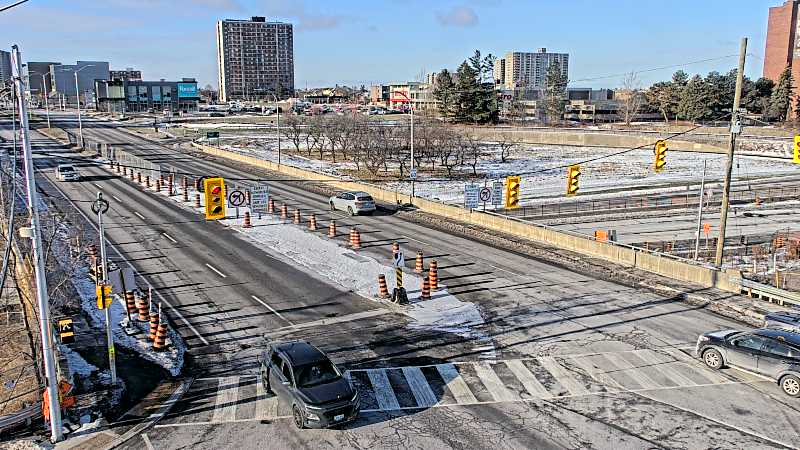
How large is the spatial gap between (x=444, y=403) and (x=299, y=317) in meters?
7.90

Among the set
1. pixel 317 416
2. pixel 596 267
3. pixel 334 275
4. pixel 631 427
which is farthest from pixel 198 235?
pixel 631 427

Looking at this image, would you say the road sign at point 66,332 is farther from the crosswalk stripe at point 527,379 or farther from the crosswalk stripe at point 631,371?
the crosswalk stripe at point 631,371

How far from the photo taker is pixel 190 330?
2047 cm

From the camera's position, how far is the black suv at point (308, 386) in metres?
13.8

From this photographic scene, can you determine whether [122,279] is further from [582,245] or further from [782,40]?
[782,40]

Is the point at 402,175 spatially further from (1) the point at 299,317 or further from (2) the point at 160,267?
(1) the point at 299,317

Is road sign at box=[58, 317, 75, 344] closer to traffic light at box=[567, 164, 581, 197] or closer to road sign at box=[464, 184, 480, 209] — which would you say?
traffic light at box=[567, 164, 581, 197]

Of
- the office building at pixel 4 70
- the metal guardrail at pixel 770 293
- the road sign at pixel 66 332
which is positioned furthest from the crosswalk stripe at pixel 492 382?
the office building at pixel 4 70

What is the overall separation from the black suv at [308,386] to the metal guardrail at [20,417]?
5.02 m

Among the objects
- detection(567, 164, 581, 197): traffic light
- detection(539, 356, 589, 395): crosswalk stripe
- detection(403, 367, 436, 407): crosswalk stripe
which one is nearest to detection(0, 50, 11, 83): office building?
detection(403, 367, 436, 407): crosswalk stripe

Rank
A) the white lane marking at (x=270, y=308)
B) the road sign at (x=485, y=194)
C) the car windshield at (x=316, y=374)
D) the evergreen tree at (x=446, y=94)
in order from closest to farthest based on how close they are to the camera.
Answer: the car windshield at (x=316, y=374) → the white lane marking at (x=270, y=308) → the road sign at (x=485, y=194) → the evergreen tree at (x=446, y=94)

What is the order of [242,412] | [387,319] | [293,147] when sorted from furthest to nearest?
[293,147], [387,319], [242,412]

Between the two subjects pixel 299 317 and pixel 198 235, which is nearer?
pixel 299 317

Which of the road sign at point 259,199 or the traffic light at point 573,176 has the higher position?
the traffic light at point 573,176
